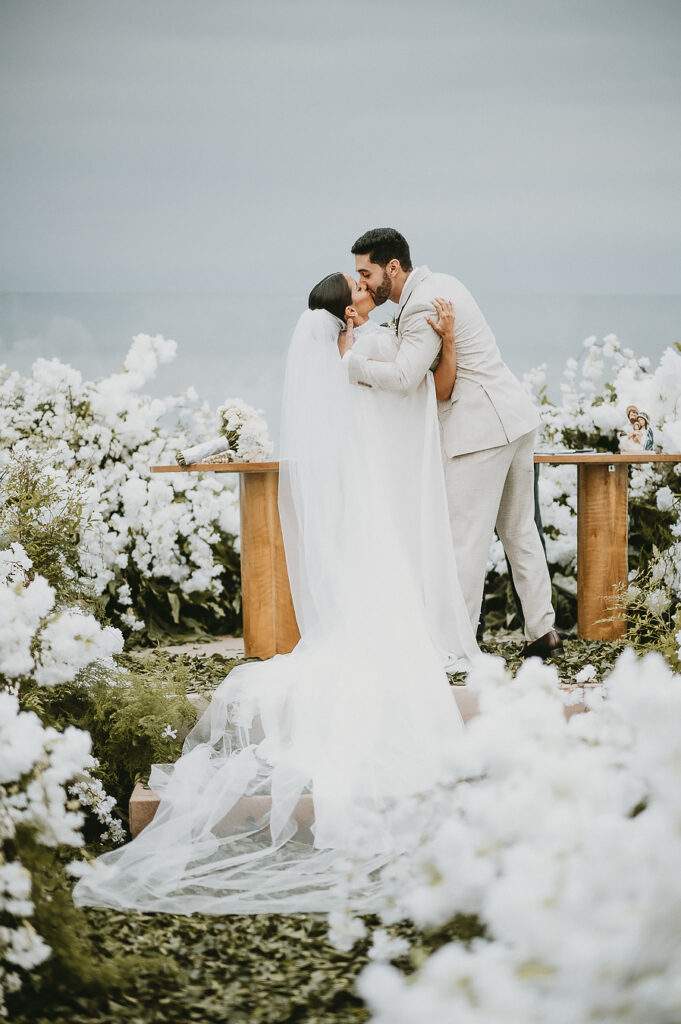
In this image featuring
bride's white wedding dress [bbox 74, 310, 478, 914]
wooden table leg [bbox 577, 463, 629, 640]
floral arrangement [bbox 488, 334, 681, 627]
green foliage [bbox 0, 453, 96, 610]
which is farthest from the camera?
floral arrangement [bbox 488, 334, 681, 627]

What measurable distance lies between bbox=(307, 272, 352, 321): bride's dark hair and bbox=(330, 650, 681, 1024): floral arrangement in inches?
92.8

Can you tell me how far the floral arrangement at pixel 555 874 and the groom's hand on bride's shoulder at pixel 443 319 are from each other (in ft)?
7.70

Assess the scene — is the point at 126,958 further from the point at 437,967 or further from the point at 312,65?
the point at 312,65

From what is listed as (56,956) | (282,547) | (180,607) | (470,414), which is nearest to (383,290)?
(470,414)

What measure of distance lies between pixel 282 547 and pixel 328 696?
155 centimetres

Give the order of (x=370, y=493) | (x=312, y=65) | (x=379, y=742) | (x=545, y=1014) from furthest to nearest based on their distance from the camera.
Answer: (x=312, y=65)
(x=370, y=493)
(x=379, y=742)
(x=545, y=1014)

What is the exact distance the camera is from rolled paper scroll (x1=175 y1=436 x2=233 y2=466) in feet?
14.2

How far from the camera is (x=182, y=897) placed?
2367 millimetres

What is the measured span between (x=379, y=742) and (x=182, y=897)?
73 cm

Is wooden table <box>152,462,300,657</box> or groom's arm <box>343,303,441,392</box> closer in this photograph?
groom's arm <box>343,303,441,392</box>

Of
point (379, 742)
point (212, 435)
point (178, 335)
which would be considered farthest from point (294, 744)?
point (178, 335)

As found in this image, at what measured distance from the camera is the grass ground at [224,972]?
194 centimetres

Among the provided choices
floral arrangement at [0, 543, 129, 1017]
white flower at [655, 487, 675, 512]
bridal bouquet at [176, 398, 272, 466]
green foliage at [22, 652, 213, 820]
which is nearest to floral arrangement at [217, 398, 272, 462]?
bridal bouquet at [176, 398, 272, 466]

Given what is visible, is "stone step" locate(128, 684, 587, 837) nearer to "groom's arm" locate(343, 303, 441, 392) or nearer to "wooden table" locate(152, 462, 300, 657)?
"groom's arm" locate(343, 303, 441, 392)
